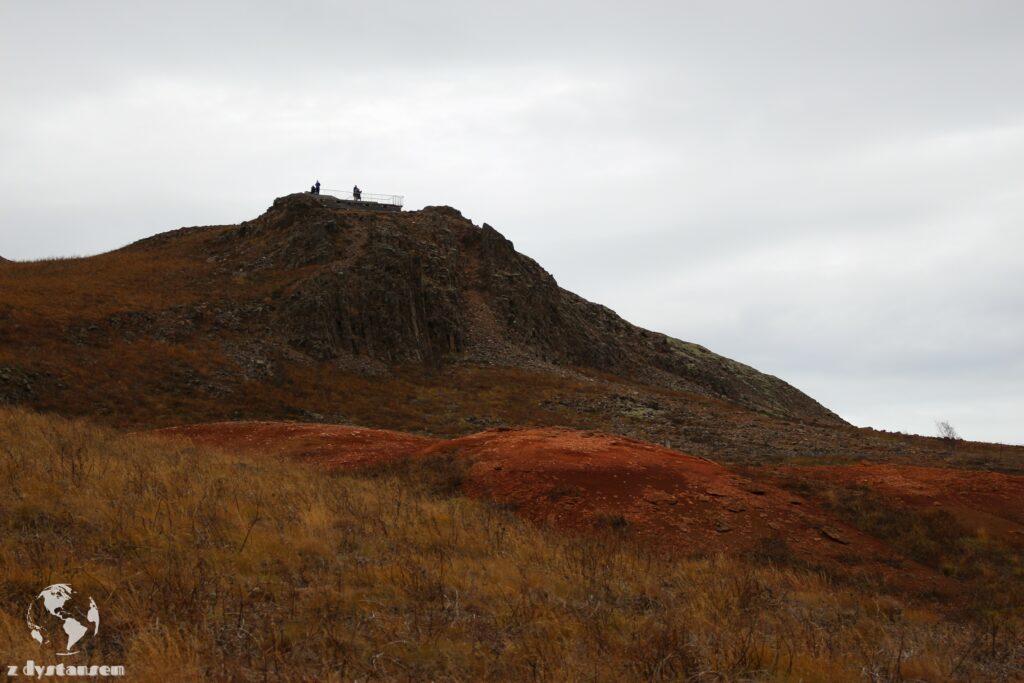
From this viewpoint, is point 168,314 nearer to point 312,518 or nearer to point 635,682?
point 312,518

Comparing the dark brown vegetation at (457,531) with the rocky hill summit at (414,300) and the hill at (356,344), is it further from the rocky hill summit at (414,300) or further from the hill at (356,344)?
the rocky hill summit at (414,300)

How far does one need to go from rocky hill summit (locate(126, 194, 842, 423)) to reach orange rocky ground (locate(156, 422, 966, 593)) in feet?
79.5

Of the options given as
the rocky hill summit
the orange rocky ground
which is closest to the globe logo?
the orange rocky ground

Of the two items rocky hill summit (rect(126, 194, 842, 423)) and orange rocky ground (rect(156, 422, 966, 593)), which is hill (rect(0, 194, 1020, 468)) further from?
orange rocky ground (rect(156, 422, 966, 593))

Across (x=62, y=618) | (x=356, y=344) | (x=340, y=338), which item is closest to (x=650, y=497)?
(x=62, y=618)

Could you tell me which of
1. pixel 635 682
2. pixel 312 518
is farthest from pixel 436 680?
pixel 312 518

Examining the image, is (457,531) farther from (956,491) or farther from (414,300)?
(414,300)

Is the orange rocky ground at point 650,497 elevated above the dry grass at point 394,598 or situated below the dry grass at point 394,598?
above

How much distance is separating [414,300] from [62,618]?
139 feet

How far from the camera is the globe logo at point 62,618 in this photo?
559 cm

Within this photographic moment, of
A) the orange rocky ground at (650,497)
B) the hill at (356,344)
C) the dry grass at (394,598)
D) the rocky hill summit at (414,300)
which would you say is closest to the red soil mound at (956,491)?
the orange rocky ground at (650,497)

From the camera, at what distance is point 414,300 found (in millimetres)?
48000

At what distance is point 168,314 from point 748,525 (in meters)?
36.2

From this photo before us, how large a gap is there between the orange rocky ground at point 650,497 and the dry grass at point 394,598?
171 centimetres
